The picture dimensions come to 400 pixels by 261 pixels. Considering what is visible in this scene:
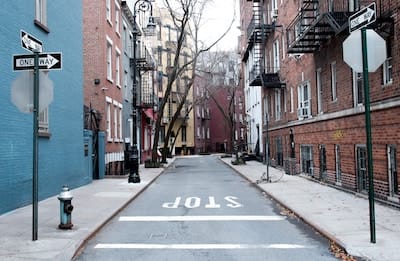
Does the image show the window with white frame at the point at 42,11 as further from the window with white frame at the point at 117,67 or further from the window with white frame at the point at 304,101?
the window with white frame at the point at 117,67

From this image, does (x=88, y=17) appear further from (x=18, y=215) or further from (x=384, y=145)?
(x=384, y=145)

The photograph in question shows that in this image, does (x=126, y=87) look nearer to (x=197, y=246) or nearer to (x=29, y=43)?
(x=29, y=43)

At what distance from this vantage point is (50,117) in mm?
14797

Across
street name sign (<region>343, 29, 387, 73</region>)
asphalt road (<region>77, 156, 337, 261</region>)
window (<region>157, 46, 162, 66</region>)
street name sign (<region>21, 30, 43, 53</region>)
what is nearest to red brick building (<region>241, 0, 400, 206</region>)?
asphalt road (<region>77, 156, 337, 261</region>)

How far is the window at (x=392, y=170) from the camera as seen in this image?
1161 centimetres

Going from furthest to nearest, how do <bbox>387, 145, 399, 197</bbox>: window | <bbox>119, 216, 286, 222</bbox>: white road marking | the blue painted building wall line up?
1. <bbox>387, 145, 399, 197</bbox>: window
2. the blue painted building wall
3. <bbox>119, 216, 286, 222</bbox>: white road marking

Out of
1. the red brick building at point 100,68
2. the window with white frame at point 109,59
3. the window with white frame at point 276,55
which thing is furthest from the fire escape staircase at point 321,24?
the window with white frame at point 109,59

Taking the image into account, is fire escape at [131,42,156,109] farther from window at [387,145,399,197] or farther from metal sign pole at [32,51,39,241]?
metal sign pole at [32,51,39,241]

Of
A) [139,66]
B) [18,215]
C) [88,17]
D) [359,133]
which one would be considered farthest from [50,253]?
[139,66]

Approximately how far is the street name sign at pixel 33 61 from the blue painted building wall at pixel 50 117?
322 centimetres

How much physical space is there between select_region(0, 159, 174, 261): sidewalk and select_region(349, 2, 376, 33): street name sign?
5.85 metres

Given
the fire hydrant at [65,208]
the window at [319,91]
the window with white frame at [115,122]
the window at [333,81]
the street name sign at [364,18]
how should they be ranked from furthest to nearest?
1. the window with white frame at [115,122]
2. the window at [319,91]
3. the window at [333,81]
4. the fire hydrant at [65,208]
5. the street name sign at [364,18]

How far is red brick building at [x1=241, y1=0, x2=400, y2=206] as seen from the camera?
1183 centimetres

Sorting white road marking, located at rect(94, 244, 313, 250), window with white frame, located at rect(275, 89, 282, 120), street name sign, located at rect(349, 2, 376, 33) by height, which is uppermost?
window with white frame, located at rect(275, 89, 282, 120)
